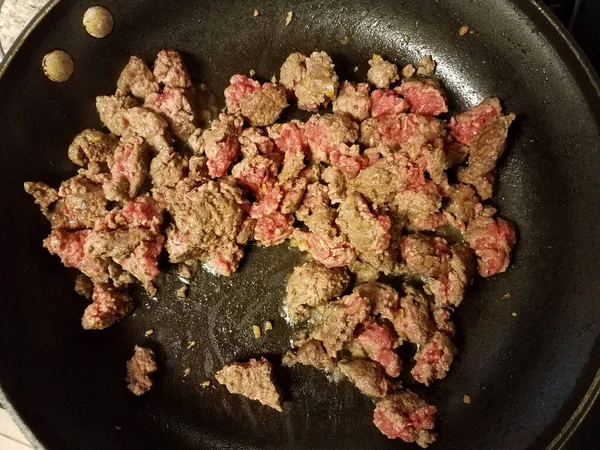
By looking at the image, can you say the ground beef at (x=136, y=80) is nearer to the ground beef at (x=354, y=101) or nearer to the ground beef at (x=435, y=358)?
the ground beef at (x=354, y=101)

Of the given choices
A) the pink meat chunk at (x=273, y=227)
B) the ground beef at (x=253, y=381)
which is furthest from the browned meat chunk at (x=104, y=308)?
the pink meat chunk at (x=273, y=227)

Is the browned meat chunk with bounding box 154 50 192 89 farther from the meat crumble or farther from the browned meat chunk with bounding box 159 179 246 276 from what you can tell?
the browned meat chunk with bounding box 159 179 246 276

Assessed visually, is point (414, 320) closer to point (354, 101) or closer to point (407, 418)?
point (407, 418)

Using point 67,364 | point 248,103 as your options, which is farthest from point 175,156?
point 67,364

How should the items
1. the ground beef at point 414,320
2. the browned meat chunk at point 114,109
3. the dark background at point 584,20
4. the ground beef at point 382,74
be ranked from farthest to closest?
the dark background at point 584,20 < the ground beef at point 382,74 < the browned meat chunk at point 114,109 < the ground beef at point 414,320

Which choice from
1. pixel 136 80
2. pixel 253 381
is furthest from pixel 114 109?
pixel 253 381

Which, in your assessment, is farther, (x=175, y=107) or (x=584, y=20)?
(x=584, y=20)
